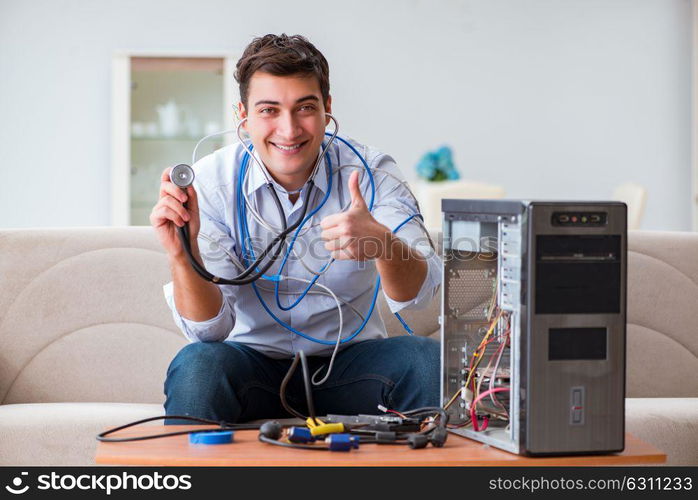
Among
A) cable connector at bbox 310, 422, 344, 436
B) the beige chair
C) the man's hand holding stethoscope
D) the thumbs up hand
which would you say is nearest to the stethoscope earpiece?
the man's hand holding stethoscope

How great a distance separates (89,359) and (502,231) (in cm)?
126

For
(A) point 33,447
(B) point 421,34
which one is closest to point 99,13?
(B) point 421,34

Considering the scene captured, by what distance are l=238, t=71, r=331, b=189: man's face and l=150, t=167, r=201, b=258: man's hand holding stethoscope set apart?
1.05 ft

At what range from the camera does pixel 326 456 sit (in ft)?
3.22

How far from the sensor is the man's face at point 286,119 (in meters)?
1.58

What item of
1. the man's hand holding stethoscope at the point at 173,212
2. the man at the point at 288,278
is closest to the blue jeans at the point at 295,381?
the man at the point at 288,278

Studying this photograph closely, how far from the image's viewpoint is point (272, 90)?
1588 millimetres

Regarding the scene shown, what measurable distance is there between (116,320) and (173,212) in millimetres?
802

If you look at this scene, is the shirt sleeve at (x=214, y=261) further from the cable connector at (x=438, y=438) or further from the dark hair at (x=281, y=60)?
the cable connector at (x=438, y=438)

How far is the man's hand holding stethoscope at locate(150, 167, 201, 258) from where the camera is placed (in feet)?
4.17

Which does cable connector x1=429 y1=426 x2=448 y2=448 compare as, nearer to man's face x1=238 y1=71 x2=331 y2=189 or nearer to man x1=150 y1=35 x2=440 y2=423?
man x1=150 y1=35 x2=440 y2=423

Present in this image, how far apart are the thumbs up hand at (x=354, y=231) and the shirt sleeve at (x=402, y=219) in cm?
22

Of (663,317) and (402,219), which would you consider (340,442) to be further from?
(663,317)
